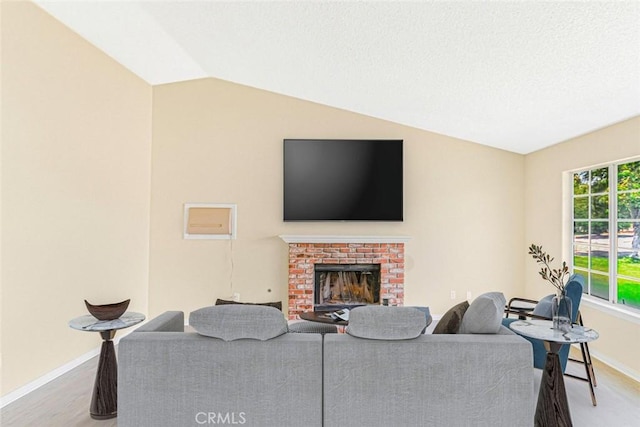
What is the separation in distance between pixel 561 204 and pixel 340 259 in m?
2.83

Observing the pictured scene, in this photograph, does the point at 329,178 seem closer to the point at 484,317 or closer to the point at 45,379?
the point at 484,317

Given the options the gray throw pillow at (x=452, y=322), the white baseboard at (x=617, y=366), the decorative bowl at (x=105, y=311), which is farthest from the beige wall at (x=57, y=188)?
the white baseboard at (x=617, y=366)

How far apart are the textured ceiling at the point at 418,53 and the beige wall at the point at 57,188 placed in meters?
0.38

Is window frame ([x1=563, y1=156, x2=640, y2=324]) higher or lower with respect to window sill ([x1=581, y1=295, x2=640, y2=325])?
higher

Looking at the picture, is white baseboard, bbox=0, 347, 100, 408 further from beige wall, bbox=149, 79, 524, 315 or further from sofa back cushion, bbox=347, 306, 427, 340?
sofa back cushion, bbox=347, 306, 427, 340

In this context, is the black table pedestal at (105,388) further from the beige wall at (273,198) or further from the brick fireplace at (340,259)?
the brick fireplace at (340,259)

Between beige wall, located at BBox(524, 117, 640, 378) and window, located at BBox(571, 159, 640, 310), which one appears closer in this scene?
beige wall, located at BBox(524, 117, 640, 378)

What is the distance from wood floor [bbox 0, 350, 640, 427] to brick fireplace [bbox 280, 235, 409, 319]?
214 cm

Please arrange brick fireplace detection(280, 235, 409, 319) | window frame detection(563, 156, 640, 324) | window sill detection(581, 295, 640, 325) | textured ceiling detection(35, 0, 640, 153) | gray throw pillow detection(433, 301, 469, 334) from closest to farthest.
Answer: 1. gray throw pillow detection(433, 301, 469, 334)
2. textured ceiling detection(35, 0, 640, 153)
3. window sill detection(581, 295, 640, 325)
4. window frame detection(563, 156, 640, 324)
5. brick fireplace detection(280, 235, 409, 319)

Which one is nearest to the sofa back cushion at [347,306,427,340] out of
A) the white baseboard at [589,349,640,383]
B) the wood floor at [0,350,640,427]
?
the wood floor at [0,350,640,427]

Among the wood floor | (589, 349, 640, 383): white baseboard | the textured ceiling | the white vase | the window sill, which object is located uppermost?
the textured ceiling

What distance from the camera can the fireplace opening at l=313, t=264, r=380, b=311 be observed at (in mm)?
5508

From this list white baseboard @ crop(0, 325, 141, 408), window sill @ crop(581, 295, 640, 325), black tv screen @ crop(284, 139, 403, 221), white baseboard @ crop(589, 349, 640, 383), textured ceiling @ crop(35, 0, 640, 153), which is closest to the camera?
textured ceiling @ crop(35, 0, 640, 153)

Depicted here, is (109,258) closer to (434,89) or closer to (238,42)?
(238,42)
